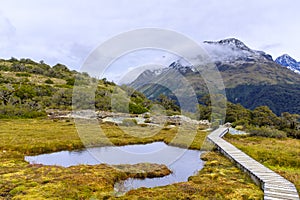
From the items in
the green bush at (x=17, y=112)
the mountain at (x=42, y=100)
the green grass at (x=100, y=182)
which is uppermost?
the mountain at (x=42, y=100)

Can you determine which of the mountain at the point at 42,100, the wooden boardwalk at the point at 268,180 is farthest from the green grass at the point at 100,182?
the mountain at the point at 42,100

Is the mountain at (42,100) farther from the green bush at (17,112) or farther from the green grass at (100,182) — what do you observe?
the green grass at (100,182)

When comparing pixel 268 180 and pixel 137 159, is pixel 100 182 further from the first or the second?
pixel 268 180

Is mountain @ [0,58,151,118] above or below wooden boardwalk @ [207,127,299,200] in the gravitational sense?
above

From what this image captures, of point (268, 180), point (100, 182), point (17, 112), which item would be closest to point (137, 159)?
point (100, 182)

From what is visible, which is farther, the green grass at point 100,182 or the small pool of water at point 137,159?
the small pool of water at point 137,159

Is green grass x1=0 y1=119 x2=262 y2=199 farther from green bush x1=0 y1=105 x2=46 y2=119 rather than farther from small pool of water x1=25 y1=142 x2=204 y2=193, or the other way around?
green bush x1=0 y1=105 x2=46 y2=119

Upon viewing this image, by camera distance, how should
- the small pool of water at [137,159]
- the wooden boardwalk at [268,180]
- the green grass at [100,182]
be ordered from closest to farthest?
the wooden boardwalk at [268,180] → the green grass at [100,182] → the small pool of water at [137,159]

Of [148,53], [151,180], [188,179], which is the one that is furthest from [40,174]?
[148,53]

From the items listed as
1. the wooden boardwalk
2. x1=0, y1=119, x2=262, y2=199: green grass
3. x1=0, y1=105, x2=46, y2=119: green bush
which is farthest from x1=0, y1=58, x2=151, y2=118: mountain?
the wooden boardwalk

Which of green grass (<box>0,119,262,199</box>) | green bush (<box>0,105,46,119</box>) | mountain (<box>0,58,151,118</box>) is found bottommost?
green grass (<box>0,119,262,199</box>)

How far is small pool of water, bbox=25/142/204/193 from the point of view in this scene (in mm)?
16797

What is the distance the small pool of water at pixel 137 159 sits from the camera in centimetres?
1680

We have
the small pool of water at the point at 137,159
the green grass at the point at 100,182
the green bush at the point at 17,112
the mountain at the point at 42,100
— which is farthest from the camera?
the mountain at the point at 42,100
